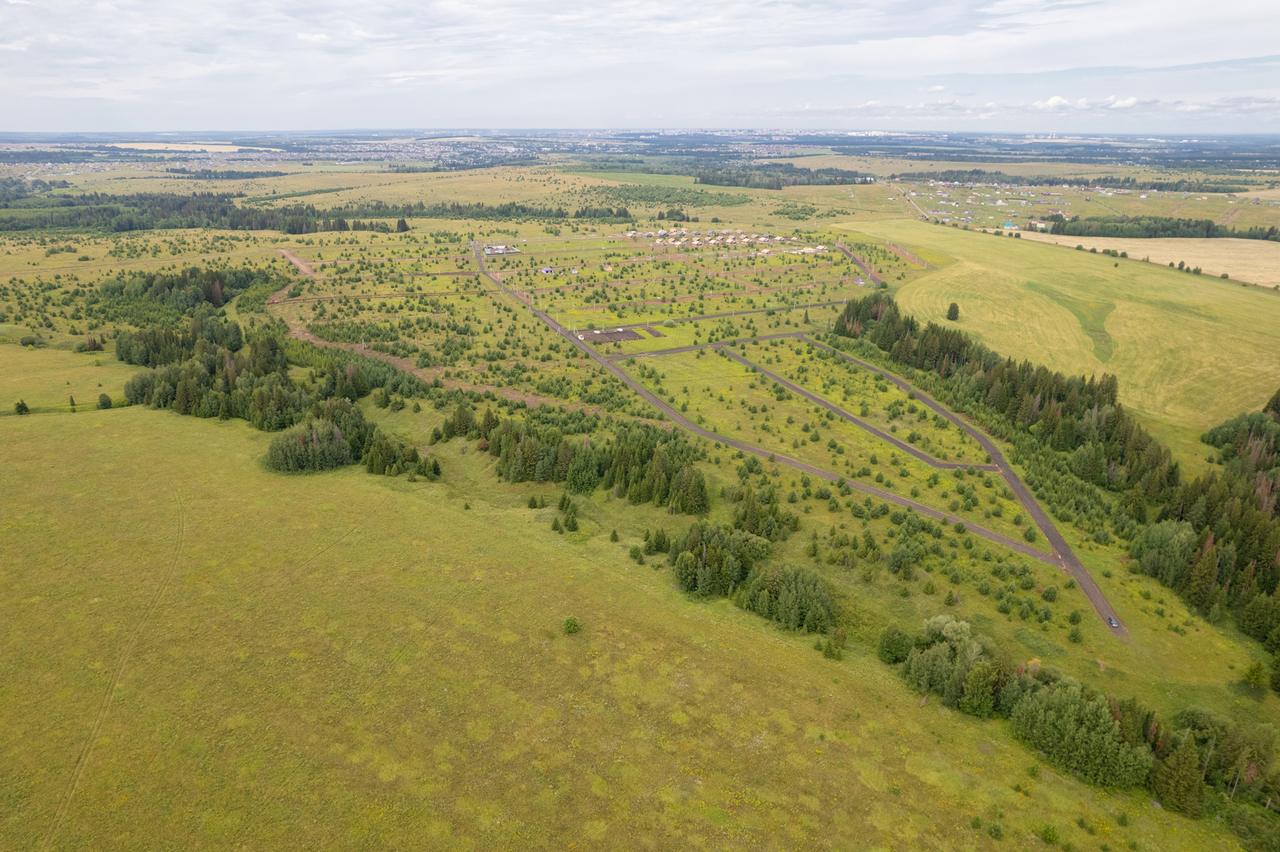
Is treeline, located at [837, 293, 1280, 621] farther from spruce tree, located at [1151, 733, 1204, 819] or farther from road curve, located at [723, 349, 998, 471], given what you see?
spruce tree, located at [1151, 733, 1204, 819]

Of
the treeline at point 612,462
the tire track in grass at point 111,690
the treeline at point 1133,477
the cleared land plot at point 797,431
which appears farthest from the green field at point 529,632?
the treeline at point 1133,477

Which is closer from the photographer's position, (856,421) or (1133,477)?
(1133,477)

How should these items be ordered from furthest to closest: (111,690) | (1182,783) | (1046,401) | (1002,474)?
(1046,401), (1002,474), (111,690), (1182,783)

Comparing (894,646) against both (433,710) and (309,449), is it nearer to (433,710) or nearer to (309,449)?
(433,710)

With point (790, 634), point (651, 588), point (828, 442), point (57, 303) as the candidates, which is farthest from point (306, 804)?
point (57, 303)

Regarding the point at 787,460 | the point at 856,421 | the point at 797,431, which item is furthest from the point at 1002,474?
the point at 787,460

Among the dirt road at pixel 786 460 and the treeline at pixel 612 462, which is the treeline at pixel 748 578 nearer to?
the treeline at pixel 612 462

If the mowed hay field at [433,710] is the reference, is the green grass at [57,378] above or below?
above
